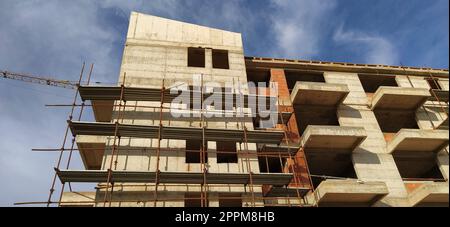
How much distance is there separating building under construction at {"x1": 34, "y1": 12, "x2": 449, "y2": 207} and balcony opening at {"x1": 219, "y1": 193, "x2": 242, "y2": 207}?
9 cm

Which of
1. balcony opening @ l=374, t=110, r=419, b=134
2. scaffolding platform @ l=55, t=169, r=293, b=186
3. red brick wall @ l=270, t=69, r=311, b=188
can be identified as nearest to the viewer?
scaffolding platform @ l=55, t=169, r=293, b=186

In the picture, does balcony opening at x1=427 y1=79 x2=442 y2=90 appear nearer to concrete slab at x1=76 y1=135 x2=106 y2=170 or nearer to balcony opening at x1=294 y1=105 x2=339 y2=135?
balcony opening at x1=294 y1=105 x2=339 y2=135

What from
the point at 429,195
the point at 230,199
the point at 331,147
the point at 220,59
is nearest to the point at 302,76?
the point at 220,59

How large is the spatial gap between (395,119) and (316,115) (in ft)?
17.6

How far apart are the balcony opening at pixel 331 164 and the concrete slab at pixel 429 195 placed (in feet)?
12.3

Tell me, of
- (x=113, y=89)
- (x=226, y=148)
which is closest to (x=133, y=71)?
(x=113, y=89)

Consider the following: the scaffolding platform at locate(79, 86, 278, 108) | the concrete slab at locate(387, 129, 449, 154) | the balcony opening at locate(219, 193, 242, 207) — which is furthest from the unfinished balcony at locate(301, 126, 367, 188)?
the scaffolding platform at locate(79, 86, 278, 108)

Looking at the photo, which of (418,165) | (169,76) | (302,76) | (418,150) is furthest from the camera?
(302,76)

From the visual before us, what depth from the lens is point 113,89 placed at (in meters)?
16.5

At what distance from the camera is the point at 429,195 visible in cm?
1593

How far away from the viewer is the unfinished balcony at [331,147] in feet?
59.3

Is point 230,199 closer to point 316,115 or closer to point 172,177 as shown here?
point 172,177

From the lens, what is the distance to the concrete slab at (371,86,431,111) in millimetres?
21203
